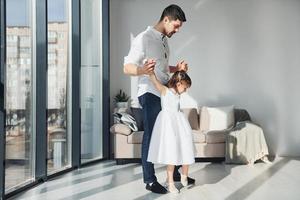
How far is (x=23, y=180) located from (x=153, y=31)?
72.0 inches

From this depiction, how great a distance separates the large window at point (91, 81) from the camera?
489 cm

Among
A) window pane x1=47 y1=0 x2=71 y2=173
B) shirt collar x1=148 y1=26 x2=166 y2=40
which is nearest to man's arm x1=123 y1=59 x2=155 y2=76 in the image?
shirt collar x1=148 y1=26 x2=166 y2=40

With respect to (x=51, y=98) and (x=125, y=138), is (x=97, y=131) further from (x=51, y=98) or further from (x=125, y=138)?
(x=51, y=98)

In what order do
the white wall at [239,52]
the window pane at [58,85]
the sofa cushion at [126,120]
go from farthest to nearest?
1. the white wall at [239,52]
2. the sofa cushion at [126,120]
3. the window pane at [58,85]

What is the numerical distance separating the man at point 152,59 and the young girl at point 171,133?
0.27 feet

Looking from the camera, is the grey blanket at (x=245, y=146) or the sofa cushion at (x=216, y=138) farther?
the sofa cushion at (x=216, y=138)

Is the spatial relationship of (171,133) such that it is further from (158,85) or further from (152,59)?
(152,59)

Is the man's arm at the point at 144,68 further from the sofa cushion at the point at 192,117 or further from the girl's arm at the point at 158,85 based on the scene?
the sofa cushion at the point at 192,117

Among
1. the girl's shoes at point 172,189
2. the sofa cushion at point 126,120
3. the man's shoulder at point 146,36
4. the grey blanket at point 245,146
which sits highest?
the man's shoulder at point 146,36

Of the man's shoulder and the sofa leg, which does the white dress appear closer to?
the man's shoulder

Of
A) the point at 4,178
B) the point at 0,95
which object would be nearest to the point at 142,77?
the point at 0,95

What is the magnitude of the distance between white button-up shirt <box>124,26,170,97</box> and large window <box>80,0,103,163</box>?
177cm

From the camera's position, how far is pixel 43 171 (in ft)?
12.3

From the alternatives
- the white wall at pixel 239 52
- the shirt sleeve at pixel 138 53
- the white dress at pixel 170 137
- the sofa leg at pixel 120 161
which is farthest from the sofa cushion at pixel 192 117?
the shirt sleeve at pixel 138 53
